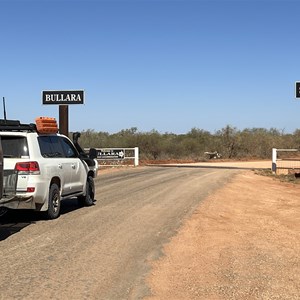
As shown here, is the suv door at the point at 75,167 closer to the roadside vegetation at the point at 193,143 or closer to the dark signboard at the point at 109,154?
the dark signboard at the point at 109,154

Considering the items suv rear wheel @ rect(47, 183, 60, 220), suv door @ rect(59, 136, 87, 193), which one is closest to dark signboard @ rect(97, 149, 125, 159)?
suv door @ rect(59, 136, 87, 193)

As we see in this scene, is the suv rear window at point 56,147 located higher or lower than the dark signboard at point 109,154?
higher

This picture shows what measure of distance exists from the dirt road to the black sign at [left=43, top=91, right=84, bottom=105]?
1448 centimetres

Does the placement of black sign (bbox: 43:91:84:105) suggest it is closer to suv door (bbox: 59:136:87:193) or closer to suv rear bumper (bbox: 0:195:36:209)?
suv door (bbox: 59:136:87:193)

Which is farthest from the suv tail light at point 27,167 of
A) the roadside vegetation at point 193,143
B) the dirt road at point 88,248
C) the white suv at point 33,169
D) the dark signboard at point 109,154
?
the roadside vegetation at point 193,143

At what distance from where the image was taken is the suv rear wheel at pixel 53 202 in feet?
32.3

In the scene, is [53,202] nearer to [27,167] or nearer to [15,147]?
[27,167]

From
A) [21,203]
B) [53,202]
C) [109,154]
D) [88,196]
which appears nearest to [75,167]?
[88,196]

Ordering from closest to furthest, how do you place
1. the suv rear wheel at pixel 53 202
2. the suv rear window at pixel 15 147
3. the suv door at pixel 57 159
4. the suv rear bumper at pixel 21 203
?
the suv rear bumper at pixel 21 203, the suv rear window at pixel 15 147, the suv rear wheel at pixel 53 202, the suv door at pixel 57 159

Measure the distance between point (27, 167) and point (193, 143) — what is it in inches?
2013

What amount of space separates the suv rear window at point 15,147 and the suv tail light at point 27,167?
7.8 inches

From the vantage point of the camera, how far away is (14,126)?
31.9 feet

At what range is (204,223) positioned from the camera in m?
9.83

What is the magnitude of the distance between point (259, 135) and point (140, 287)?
192 ft
